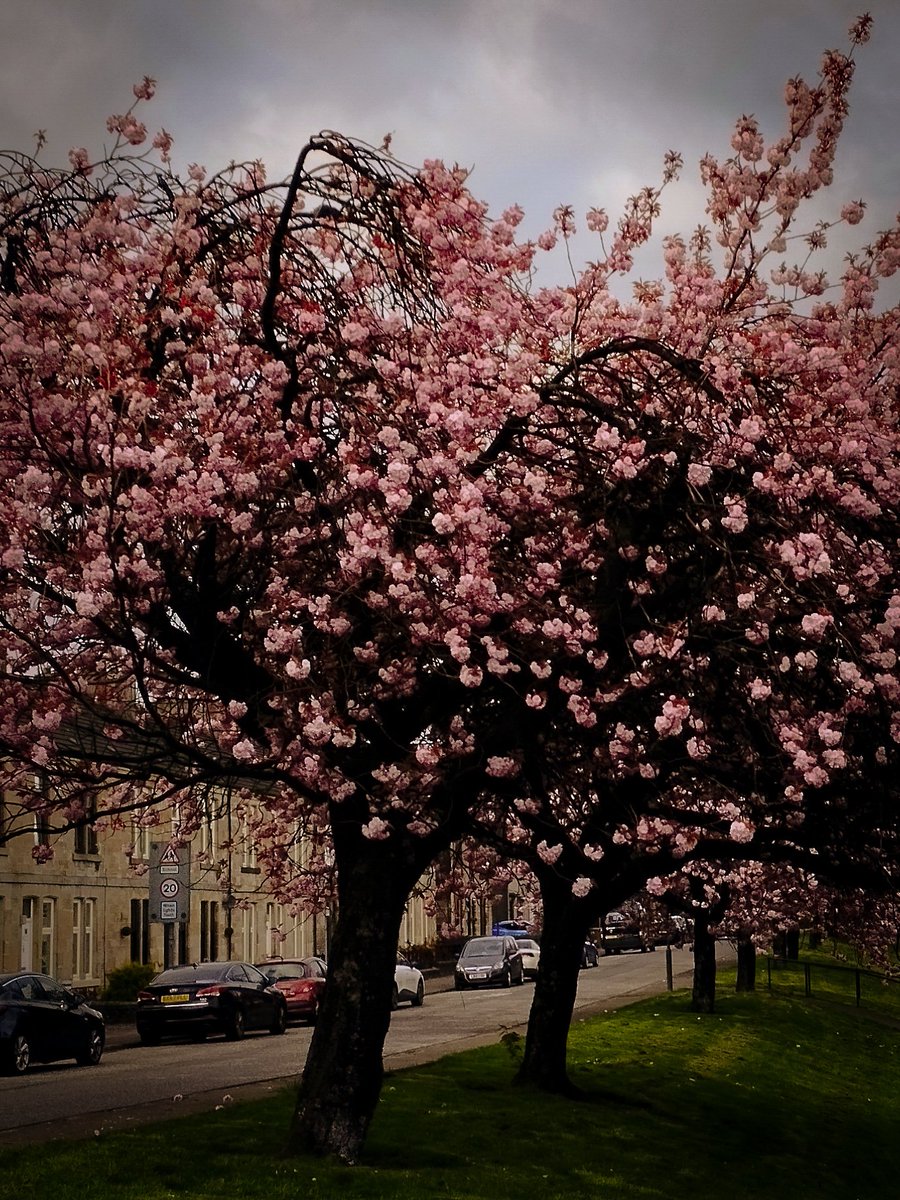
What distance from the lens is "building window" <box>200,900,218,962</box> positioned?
58.4 m

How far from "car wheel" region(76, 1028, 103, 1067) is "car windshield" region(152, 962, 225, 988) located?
5.16 m

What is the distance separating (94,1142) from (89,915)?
36.1 m

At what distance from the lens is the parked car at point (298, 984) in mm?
37688

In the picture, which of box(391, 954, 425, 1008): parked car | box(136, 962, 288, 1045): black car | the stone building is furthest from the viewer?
box(391, 954, 425, 1008): parked car

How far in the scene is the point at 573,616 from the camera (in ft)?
40.3

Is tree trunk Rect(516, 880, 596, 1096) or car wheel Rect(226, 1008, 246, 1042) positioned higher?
tree trunk Rect(516, 880, 596, 1096)

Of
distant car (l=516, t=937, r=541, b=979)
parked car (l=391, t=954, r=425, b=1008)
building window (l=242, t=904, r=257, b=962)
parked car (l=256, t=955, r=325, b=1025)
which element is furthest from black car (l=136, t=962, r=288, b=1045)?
building window (l=242, t=904, r=257, b=962)

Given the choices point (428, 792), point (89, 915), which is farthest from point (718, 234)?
point (89, 915)

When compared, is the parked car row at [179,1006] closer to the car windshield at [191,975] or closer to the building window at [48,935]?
the car windshield at [191,975]

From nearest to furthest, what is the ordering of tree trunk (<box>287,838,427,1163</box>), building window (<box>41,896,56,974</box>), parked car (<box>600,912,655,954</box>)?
tree trunk (<box>287,838,427,1163</box>) → building window (<box>41,896,56,974</box>) → parked car (<box>600,912,655,954</box>)

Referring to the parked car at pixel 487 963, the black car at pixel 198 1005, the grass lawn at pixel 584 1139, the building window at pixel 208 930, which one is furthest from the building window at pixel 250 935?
the grass lawn at pixel 584 1139

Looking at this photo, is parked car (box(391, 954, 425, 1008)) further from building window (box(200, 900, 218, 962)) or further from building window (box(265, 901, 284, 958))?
building window (box(265, 901, 284, 958))

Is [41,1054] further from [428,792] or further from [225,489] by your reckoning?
[225,489]

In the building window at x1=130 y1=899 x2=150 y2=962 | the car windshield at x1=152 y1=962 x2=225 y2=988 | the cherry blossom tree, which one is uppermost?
the cherry blossom tree
